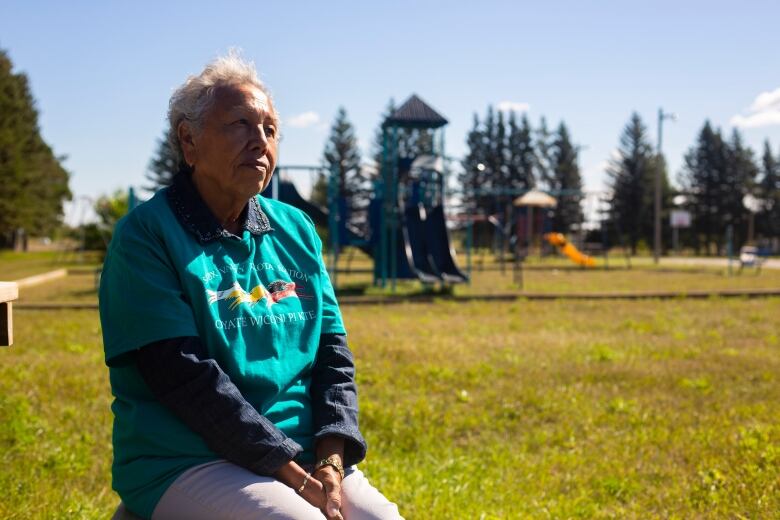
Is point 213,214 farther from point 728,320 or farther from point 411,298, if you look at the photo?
point 411,298

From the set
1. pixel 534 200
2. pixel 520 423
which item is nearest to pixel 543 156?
pixel 534 200

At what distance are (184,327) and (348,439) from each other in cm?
55

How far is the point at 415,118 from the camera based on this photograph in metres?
15.1

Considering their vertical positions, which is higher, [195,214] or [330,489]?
[195,214]

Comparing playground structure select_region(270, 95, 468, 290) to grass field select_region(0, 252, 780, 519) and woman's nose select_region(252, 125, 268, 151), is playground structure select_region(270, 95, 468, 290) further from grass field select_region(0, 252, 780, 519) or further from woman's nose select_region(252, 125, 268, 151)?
woman's nose select_region(252, 125, 268, 151)

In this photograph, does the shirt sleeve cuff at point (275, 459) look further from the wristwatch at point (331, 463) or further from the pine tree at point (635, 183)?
the pine tree at point (635, 183)

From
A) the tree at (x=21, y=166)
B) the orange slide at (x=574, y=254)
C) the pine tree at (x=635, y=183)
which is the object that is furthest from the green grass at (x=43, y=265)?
the pine tree at (x=635, y=183)

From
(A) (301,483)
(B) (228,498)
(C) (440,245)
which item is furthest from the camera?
(C) (440,245)

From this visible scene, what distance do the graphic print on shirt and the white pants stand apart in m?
0.40

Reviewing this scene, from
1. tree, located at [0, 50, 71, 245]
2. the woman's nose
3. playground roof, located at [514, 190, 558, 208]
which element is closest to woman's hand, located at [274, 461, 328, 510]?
the woman's nose

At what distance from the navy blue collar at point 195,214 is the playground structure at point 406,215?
37.4 feet

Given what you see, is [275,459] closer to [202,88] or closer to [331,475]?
[331,475]

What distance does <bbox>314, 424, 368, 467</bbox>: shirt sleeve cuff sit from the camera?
6.73ft

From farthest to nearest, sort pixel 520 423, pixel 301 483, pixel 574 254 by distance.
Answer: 1. pixel 574 254
2. pixel 520 423
3. pixel 301 483
